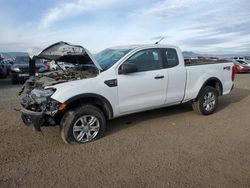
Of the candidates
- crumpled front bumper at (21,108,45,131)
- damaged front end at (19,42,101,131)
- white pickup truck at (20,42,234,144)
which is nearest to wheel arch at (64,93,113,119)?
white pickup truck at (20,42,234,144)

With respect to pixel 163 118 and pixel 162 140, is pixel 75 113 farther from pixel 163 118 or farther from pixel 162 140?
pixel 163 118

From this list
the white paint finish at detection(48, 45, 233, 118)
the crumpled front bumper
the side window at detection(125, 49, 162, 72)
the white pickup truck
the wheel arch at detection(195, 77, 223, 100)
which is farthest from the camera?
the wheel arch at detection(195, 77, 223, 100)

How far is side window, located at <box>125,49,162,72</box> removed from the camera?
19.3ft

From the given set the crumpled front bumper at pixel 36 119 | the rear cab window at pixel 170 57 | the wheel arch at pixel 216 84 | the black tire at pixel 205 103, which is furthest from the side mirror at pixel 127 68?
the wheel arch at pixel 216 84

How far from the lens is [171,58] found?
6.50 metres

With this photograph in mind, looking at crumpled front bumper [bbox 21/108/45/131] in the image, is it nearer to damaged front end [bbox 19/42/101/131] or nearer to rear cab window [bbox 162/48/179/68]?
damaged front end [bbox 19/42/101/131]

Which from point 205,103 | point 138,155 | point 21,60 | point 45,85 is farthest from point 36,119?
point 21,60

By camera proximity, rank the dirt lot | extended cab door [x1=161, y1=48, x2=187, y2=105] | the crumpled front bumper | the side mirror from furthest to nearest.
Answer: extended cab door [x1=161, y1=48, x2=187, y2=105] < the side mirror < the crumpled front bumper < the dirt lot

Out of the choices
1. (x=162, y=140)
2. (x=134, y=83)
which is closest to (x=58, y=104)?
(x=134, y=83)

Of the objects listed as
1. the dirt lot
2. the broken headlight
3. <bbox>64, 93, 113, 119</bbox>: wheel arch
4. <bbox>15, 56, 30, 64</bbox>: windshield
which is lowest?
the dirt lot

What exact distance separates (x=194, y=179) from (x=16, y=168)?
264 centimetres

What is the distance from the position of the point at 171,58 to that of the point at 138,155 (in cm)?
281

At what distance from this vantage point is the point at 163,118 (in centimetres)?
693

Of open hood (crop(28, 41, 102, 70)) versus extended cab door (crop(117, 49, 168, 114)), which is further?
extended cab door (crop(117, 49, 168, 114))
